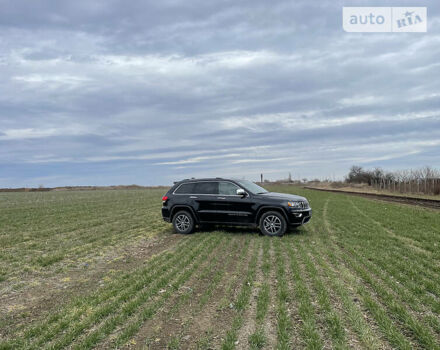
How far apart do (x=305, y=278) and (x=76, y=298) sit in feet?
13.3

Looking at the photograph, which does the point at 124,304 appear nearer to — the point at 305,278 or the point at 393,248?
the point at 305,278

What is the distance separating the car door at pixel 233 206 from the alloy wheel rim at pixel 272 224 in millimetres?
502

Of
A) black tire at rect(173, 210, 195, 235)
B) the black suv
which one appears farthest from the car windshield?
black tire at rect(173, 210, 195, 235)

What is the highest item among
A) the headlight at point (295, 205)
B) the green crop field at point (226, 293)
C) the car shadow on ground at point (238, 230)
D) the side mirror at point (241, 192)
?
the side mirror at point (241, 192)

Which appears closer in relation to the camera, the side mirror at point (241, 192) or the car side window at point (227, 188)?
the side mirror at point (241, 192)

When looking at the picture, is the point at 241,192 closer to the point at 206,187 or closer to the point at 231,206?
the point at 231,206

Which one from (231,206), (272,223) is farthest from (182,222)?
(272,223)

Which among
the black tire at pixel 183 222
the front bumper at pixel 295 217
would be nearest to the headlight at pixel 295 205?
the front bumper at pixel 295 217

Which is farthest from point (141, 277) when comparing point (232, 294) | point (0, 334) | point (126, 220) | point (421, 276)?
point (126, 220)

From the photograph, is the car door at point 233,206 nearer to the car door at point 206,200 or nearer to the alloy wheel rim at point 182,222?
the car door at point 206,200

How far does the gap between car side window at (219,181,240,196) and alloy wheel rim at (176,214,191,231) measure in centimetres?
160

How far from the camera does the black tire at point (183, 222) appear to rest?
11102 millimetres

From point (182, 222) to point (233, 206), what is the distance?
201 cm

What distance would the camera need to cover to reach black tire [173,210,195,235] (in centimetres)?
1110
